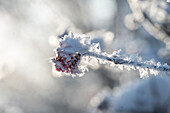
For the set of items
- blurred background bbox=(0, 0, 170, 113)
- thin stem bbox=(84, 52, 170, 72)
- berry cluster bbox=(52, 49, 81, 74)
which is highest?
blurred background bbox=(0, 0, 170, 113)

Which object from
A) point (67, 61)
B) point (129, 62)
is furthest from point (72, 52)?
point (129, 62)

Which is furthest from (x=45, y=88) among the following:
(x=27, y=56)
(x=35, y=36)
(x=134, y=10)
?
(x=134, y=10)

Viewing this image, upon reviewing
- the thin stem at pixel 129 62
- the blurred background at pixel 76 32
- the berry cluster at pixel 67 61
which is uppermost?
the blurred background at pixel 76 32

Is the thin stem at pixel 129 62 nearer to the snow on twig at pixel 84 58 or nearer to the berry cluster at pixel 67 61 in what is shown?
the snow on twig at pixel 84 58

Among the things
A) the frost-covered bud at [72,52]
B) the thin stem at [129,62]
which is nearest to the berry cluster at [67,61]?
the frost-covered bud at [72,52]

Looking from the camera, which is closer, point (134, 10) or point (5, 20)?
point (134, 10)

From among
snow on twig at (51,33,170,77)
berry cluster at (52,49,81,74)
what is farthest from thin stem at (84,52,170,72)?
berry cluster at (52,49,81,74)

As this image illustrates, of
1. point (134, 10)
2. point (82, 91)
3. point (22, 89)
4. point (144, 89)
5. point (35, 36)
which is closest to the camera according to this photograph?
point (134, 10)

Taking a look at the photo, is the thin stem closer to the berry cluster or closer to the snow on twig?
the snow on twig

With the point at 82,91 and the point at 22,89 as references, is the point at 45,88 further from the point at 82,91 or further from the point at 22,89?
the point at 82,91
